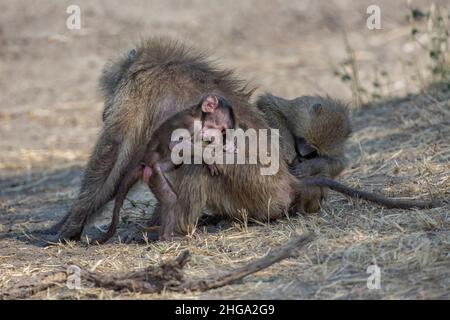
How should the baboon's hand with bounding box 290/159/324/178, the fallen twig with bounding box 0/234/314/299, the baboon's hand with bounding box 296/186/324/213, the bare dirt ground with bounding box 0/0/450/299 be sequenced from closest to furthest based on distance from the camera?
the fallen twig with bounding box 0/234/314/299 < the bare dirt ground with bounding box 0/0/450/299 < the baboon's hand with bounding box 296/186/324/213 < the baboon's hand with bounding box 290/159/324/178

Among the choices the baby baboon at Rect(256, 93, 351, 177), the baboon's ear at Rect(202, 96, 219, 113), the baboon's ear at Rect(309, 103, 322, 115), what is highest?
the baboon's ear at Rect(202, 96, 219, 113)

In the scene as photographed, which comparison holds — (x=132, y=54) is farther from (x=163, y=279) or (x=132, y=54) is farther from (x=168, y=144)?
(x=163, y=279)

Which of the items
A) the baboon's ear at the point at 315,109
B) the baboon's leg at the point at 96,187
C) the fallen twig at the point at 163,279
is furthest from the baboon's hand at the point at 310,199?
the baboon's leg at the point at 96,187

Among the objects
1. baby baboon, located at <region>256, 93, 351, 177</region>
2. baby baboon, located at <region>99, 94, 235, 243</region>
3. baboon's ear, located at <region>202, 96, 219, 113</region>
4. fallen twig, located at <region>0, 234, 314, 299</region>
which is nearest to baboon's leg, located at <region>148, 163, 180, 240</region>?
baby baboon, located at <region>99, 94, 235, 243</region>

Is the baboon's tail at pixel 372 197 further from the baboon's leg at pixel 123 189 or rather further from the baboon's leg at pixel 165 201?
the baboon's leg at pixel 123 189

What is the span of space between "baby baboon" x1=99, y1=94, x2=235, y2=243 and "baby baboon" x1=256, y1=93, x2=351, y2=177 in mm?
806

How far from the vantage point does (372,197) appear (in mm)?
5590

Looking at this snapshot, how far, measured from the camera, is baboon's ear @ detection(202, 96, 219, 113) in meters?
5.37

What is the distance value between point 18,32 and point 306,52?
424 cm

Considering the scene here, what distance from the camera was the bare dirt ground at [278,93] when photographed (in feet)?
15.4

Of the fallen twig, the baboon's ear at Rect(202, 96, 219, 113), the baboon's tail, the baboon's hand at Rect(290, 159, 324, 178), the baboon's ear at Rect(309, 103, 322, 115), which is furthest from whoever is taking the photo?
the baboon's ear at Rect(309, 103, 322, 115)

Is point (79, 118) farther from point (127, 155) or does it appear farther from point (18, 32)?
point (127, 155)

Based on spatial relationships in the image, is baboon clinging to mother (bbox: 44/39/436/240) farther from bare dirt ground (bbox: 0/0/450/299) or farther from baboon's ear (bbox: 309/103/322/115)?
baboon's ear (bbox: 309/103/322/115)

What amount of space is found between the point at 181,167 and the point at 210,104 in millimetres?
444
